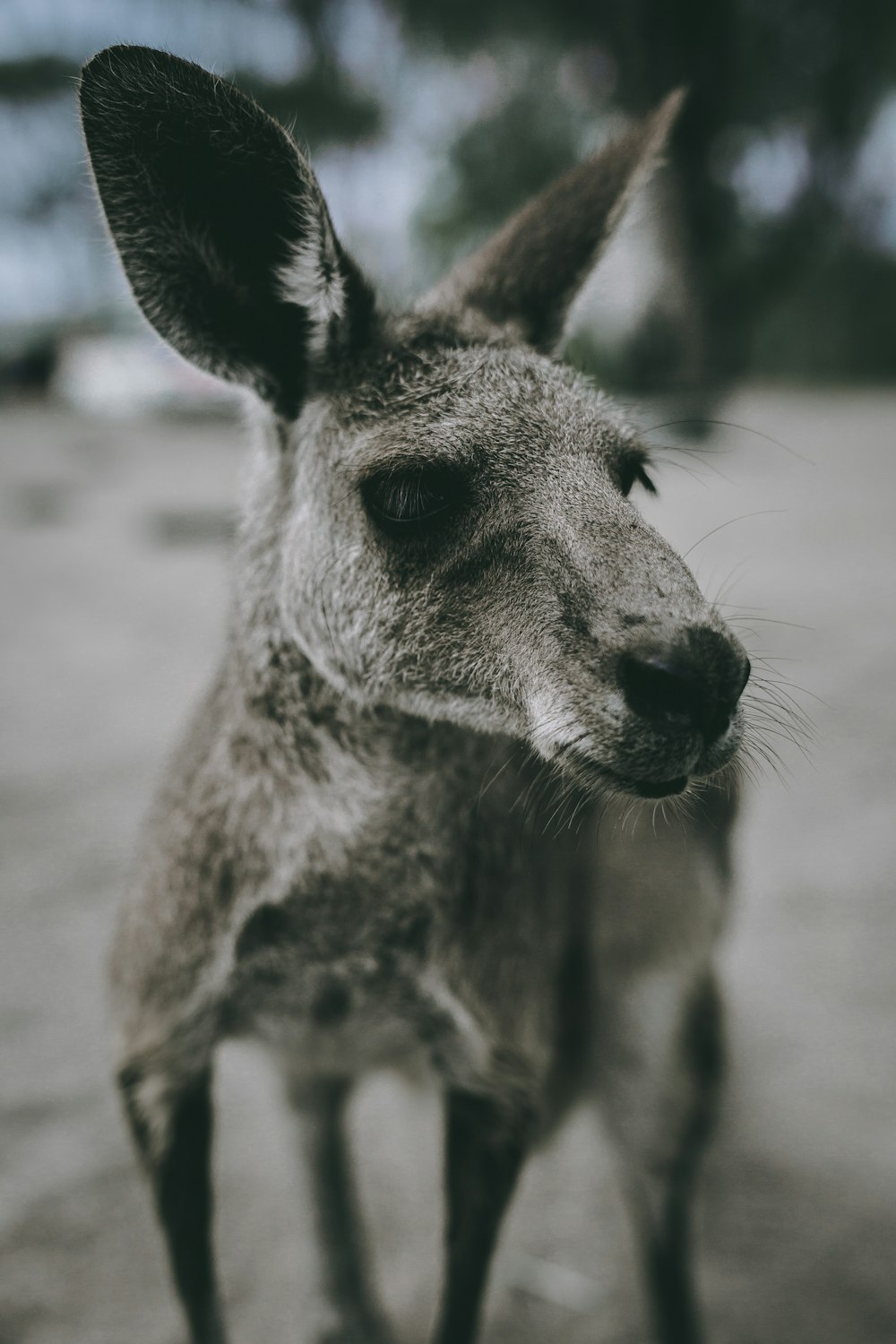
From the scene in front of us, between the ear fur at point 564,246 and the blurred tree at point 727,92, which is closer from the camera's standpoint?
the ear fur at point 564,246

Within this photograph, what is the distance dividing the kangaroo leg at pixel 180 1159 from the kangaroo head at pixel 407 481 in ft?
2.02

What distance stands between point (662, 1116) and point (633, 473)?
3.81 feet

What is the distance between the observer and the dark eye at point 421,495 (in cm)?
123

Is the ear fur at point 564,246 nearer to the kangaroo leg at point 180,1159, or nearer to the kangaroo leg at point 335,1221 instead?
the kangaroo leg at point 180,1159

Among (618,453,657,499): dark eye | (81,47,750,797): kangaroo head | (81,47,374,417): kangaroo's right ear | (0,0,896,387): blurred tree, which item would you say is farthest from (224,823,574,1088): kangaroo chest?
(0,0,896,387): blurred tree

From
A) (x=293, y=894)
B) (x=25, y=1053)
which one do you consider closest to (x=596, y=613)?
(x=293, y=894)

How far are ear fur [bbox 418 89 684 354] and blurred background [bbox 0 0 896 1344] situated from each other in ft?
0.20

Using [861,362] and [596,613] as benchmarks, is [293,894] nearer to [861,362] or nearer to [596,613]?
[596,613]

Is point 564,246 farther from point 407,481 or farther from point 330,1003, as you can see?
point 330,1003

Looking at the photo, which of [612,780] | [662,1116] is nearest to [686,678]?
[612,780]

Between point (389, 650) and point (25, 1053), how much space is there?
5.87 feet

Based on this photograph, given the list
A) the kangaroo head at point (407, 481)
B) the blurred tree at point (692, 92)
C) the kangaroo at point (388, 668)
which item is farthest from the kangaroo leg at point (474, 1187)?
the blurred tree at point (692, 92)

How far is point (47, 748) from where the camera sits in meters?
3.91

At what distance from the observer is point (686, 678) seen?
1.02 m
